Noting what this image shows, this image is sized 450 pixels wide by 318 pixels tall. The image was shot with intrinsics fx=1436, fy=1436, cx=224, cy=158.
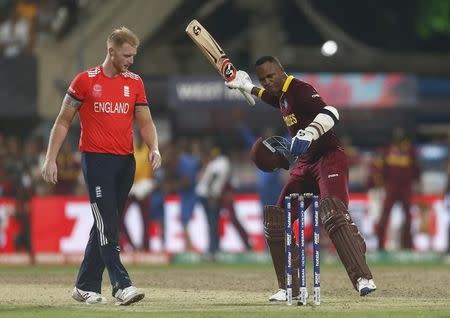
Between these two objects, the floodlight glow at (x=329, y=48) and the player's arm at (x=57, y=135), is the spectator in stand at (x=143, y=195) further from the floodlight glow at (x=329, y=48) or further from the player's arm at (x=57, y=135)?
the player's arm at (x=57, y=135)

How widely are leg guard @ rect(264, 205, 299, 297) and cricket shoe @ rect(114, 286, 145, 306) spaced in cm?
126

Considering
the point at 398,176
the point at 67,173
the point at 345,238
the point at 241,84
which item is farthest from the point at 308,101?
the point at 67,173

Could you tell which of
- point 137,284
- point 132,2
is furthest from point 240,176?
point 137,284

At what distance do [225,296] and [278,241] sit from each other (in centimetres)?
116

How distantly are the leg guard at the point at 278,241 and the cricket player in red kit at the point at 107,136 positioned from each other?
1138 mm

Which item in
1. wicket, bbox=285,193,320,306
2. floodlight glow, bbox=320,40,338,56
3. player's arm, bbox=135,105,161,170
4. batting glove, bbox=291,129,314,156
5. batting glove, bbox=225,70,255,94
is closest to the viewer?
wicket, bbox=285,193,320,306

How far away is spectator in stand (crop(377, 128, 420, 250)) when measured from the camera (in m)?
22.8

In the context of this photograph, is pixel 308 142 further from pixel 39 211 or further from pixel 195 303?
pixel 39 211

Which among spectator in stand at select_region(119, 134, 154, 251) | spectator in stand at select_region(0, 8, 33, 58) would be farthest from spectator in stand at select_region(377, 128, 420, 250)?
spectator in stand at select_region(0, 8, 33, 58)

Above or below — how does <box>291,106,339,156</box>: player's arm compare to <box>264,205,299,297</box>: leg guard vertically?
above

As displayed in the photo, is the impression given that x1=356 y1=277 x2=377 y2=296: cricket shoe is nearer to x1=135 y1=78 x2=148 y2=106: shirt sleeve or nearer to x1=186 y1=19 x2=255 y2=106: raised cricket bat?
x1=186 y1=19 x2=255 y2=106: raised cricket bat

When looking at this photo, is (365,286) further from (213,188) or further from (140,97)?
(213,188)

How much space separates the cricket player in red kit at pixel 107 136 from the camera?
11.8 m

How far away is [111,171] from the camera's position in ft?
38.8
